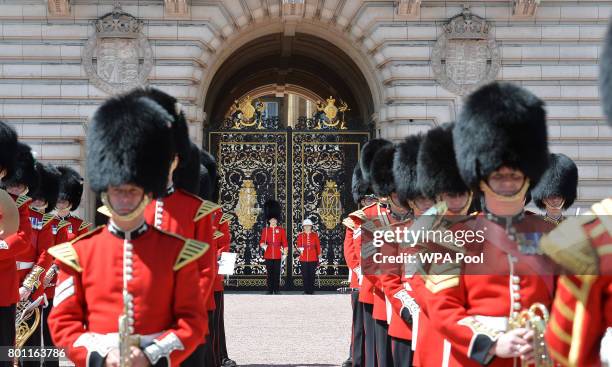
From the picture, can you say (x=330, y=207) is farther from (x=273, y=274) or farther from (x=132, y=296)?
(x=132, y=296)

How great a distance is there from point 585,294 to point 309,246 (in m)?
13.3

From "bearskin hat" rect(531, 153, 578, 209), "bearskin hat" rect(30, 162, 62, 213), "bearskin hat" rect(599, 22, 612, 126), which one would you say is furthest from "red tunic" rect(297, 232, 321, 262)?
"bearskin hat" rect(599, 22, 612, 126)

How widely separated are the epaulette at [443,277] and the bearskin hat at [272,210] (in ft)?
40.4

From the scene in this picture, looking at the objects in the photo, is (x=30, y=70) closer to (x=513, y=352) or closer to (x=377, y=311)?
(x=377, y=311)

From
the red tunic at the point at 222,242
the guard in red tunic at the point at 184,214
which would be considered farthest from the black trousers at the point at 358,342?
the guard in red tunic at the point at 184,214

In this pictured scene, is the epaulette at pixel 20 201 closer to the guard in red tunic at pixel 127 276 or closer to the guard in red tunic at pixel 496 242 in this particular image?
the guard in red tunic at pixel 127 276

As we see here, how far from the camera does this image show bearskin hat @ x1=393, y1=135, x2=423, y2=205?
5.84m

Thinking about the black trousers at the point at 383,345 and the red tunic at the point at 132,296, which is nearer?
the red tunic at the point at 132,296

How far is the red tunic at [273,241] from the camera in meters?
15.9

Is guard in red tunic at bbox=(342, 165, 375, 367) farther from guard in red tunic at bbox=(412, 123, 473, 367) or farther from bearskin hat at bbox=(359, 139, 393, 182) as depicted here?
guard in red tunic at bbox=(412, 123, 473, 367)

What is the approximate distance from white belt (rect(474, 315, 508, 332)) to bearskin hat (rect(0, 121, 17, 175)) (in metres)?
4.00

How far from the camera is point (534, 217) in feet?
12.5

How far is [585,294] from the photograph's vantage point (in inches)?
106

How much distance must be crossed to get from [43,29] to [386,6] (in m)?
5.80
